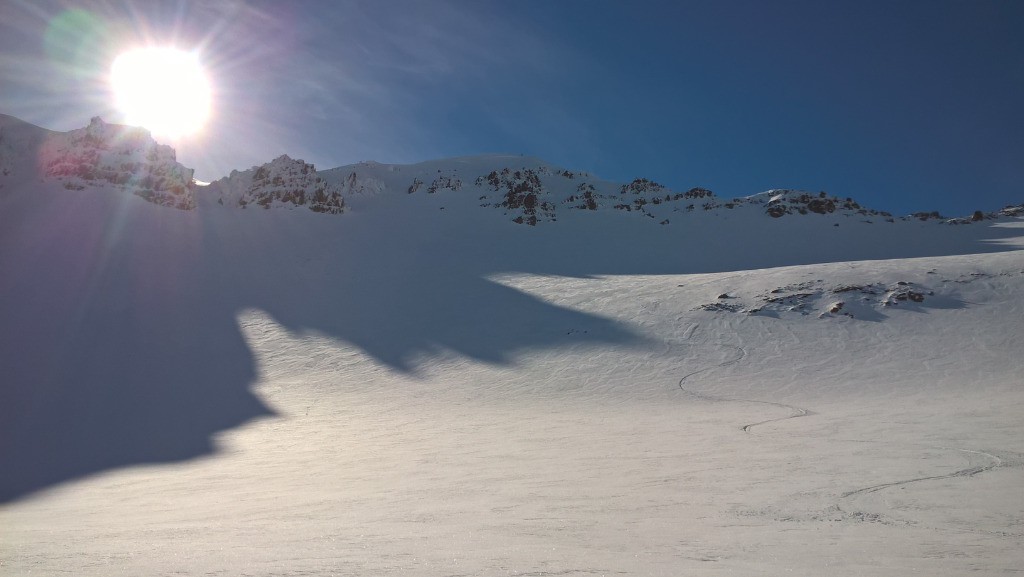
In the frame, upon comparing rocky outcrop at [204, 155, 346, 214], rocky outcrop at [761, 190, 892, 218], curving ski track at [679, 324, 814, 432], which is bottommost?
curving ski track at [679, 324, 814, 432]

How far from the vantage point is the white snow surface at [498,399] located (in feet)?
17.0

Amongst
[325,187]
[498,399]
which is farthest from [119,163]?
[498,399]

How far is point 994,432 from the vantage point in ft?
29.1

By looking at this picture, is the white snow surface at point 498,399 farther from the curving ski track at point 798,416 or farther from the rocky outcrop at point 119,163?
the rocky outcrop at point 119,163

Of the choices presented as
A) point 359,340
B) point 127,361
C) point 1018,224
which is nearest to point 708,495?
point 359,340

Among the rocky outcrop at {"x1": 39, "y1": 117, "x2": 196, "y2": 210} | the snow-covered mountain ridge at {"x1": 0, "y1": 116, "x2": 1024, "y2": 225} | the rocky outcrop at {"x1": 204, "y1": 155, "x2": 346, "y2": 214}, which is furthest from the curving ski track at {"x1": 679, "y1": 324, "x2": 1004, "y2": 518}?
the rocky outcrop at {"x1": 39, "y1": 117, "x2": 196, "y2": 210}

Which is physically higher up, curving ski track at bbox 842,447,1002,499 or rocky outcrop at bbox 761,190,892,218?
rocky outcrop at bbox 761,190,892,218

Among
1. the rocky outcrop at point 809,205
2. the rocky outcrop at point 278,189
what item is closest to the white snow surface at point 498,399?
the rocky outcrop at point 809,205

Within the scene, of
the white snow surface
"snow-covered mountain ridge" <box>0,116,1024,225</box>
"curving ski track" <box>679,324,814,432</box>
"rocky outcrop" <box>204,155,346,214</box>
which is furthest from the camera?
"rocky outcrop" <box>204,155,346,214</box>

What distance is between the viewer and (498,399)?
15688 millimetres

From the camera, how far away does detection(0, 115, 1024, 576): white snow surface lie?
17.0ft

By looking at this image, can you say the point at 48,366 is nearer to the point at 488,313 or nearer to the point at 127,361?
the point at 127,361

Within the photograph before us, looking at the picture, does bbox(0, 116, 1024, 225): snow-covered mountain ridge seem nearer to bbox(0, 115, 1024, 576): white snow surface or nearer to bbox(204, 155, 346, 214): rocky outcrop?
bbox(204, 155, 346, 214): rocky outcrop

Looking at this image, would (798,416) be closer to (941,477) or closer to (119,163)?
(941,477)
